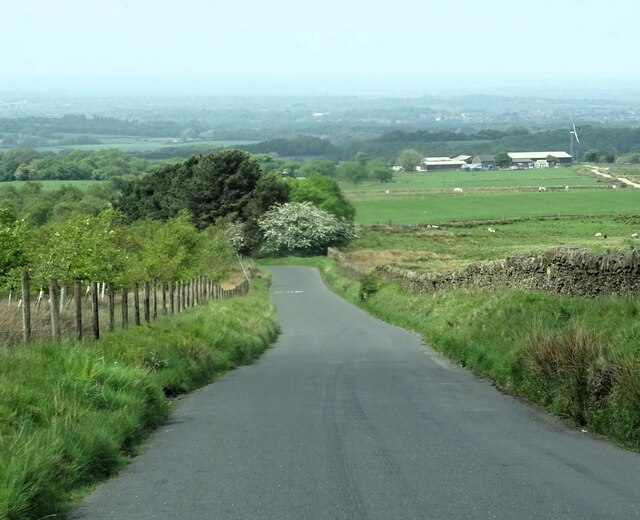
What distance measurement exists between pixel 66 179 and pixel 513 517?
505 ft

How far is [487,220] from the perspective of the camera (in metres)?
99.4

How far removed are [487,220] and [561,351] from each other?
86890 millimetres

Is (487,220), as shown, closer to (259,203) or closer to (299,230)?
(299,230)

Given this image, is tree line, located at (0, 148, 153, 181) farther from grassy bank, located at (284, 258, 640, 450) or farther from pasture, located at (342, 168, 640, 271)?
grassy bank, located at (284, 258, 640, 450)

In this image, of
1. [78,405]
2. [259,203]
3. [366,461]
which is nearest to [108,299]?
[78,405]

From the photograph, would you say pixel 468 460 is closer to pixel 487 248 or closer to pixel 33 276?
pixel 33 276

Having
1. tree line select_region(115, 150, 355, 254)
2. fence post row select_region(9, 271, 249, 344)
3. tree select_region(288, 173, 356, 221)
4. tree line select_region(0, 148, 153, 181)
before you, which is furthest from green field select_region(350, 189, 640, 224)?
A: fence post row select_region(9, 271, 249, 344)

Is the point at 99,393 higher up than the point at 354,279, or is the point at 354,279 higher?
the point at 99,393

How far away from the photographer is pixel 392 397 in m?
14.7

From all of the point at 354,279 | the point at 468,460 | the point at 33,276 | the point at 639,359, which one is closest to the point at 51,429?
the point at 468,460

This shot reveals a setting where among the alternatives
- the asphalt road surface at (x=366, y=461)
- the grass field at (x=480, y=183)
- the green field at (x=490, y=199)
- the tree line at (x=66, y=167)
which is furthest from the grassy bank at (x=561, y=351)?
the tree line at (x=66, y=167)

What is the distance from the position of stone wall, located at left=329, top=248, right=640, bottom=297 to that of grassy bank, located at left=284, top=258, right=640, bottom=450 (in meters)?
0.66

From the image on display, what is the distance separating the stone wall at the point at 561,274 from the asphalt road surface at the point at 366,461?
396 cm

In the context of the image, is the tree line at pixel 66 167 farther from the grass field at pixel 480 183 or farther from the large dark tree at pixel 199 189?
the large dark tree at pixel 199 189
